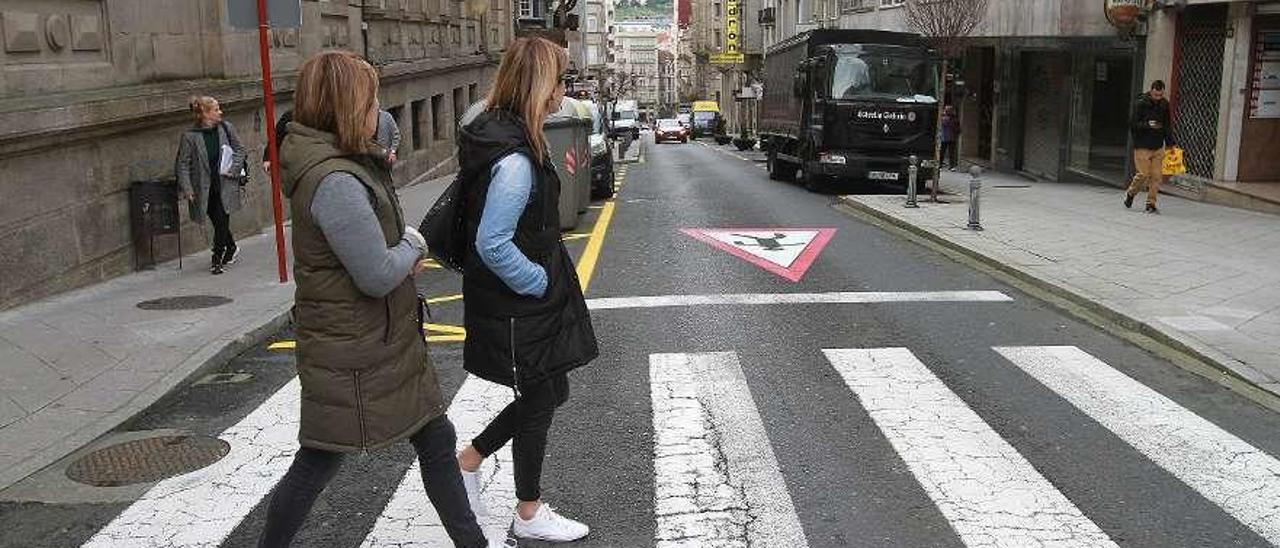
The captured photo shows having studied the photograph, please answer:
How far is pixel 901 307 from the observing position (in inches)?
349

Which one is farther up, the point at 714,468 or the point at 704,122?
the point at 714,468

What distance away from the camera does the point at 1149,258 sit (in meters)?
11.1

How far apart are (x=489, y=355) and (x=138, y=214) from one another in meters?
7.83

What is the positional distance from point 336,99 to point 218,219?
7.51 metres

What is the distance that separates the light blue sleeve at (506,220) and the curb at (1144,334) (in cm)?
473

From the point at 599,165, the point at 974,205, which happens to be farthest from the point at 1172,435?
the point at 599,165

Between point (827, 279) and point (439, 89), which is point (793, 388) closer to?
point (827, 279)

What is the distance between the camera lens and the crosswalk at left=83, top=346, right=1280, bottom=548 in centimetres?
431

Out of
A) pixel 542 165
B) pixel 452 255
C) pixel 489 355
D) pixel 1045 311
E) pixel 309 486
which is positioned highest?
pixel 542 165

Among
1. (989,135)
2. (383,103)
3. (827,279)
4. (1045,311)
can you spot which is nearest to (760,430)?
(1045,311)

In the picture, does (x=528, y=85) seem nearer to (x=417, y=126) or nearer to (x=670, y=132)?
(x=417, y=126)

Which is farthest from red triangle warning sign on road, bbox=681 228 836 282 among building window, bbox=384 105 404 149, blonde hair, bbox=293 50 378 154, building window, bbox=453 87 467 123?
building window, bbox=453 87 467 123

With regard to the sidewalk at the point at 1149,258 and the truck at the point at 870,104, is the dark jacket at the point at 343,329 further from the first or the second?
the truck at the point at 870,104

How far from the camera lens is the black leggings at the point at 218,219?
10133 millimetres
